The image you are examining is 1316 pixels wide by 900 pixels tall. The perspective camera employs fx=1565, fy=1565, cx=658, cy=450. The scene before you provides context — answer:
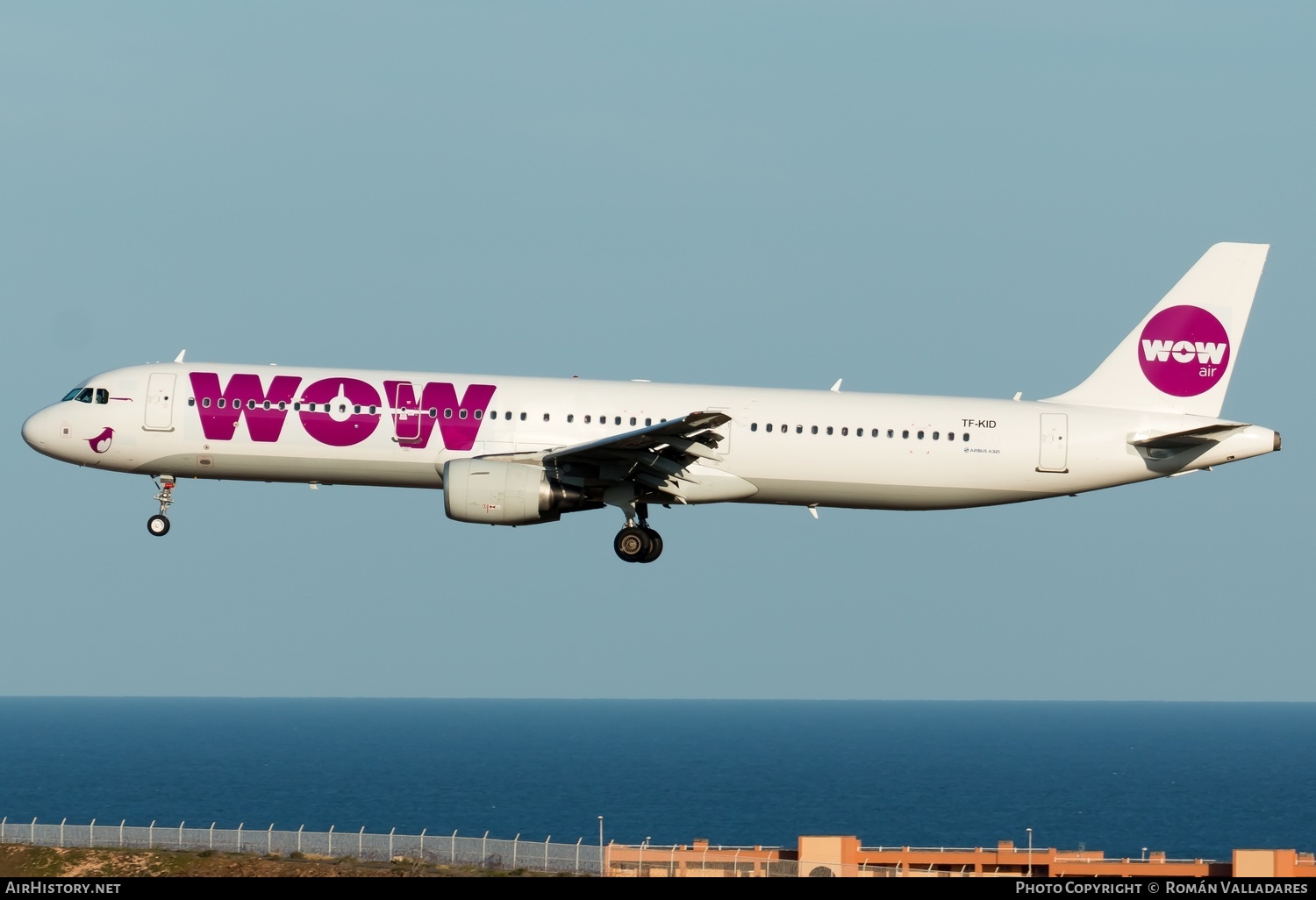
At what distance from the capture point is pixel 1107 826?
5960 inches

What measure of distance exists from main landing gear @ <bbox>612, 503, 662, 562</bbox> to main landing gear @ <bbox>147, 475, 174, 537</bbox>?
40.3 feet

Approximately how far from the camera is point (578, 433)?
1591 inches

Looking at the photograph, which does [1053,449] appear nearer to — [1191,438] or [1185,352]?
[1191,438]

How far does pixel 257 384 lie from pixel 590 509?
9252 mm

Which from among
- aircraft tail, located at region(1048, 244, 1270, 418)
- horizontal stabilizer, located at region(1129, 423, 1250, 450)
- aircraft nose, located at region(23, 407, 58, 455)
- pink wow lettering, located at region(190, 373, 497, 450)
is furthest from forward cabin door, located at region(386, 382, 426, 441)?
horizontal stabilizer, located at region(1129, 423, 1250, 450)

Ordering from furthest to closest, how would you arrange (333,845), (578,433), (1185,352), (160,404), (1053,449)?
(333,845)
(1185,352)
(1053,449)
(160,404)
(578,433)

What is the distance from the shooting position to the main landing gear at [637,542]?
4091cm

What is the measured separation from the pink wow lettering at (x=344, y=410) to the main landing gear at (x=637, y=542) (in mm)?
4661

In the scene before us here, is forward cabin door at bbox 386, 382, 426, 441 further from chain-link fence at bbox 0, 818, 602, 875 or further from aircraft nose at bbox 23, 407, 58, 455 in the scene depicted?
chain-link fence at bbox 0, 818, 602, 875

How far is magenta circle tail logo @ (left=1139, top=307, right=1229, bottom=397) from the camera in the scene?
43438mm

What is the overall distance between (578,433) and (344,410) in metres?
6.06

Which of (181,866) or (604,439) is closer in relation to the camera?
(604,439)

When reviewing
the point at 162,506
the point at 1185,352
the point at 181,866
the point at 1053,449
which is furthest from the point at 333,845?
the point at 1185,352

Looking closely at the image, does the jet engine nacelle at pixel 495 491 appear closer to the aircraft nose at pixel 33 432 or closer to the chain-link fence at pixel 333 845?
the aircraft nose at pixel 33 432
